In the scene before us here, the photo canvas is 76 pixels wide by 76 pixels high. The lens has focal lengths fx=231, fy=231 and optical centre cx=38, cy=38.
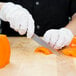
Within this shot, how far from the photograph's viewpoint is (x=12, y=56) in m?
1.25

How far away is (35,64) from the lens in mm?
1130

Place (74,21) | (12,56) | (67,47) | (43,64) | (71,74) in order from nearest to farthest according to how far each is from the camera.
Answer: (71,74) < (43,64) < (12,56) < (67,47) < (74,21)

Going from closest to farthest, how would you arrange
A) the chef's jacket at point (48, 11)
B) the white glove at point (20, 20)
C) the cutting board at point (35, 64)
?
the cutting board at point (35, 64)
the white glove at point (20, 20)
the chef's jacket at point (48, 11)

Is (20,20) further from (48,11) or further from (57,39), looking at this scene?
(48,11)

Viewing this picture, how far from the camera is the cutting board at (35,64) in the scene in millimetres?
1033

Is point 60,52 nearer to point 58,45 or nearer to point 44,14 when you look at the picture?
point 58,45

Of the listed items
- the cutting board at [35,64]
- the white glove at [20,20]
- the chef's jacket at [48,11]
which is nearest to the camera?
the cutting board at [35,64]

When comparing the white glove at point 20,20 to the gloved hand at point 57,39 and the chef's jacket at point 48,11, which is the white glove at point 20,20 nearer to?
the gloved hand at point 57,39

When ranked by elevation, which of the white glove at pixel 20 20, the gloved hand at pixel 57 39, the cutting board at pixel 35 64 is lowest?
the cutting board at pixel 35 64

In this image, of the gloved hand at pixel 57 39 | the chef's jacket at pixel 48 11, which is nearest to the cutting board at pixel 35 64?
the gloved hand at pixel 57 39

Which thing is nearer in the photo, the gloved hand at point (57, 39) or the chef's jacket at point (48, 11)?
the gloved hand at point (57, 39)

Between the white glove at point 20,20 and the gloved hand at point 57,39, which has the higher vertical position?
the white glove at point 20,20

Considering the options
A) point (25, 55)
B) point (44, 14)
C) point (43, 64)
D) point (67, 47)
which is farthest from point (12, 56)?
point (44, 14)

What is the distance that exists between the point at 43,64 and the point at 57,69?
0.09m
